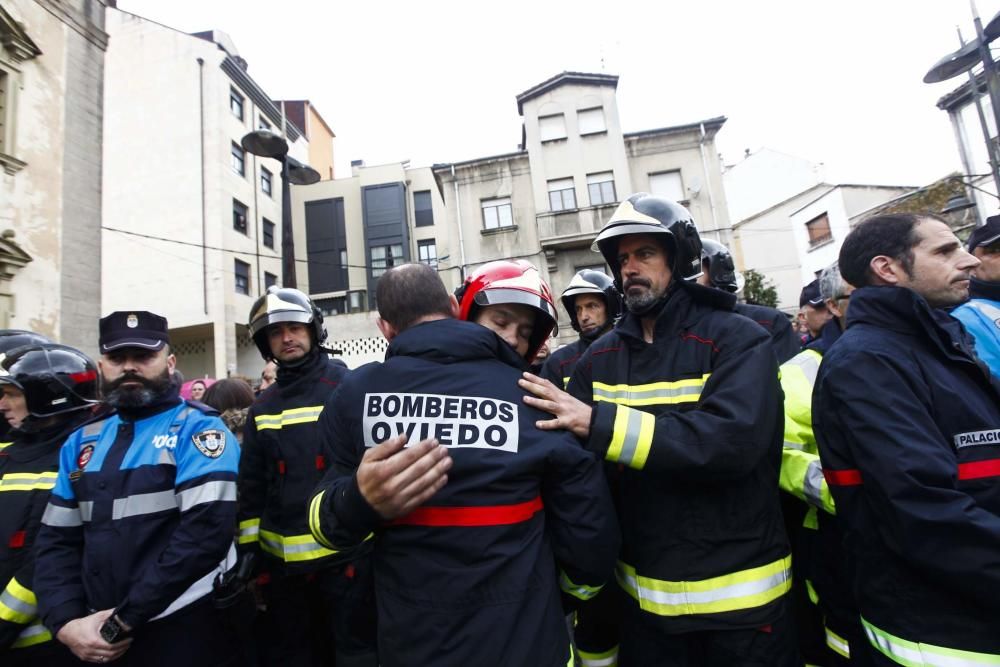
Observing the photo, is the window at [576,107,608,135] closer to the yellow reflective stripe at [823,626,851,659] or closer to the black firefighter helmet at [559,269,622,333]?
the black firefighter helmet at [559,269,622,333]

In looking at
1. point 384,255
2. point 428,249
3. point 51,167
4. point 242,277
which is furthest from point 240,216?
point 51,167

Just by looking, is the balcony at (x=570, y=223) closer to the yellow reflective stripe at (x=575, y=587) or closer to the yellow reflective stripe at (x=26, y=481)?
the yellow reflective stripe at (x=26, y=481)

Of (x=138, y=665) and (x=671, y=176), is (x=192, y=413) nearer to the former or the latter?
(x=138, y=665)

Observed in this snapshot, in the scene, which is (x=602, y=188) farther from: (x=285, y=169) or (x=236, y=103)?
(x=236, y=103)

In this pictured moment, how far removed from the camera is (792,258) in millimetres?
28750

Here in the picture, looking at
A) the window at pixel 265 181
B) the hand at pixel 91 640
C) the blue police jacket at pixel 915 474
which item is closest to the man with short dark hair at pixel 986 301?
the blue police jacket at pixel 915 474

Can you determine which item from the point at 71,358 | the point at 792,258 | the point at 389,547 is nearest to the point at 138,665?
the point at 389,547

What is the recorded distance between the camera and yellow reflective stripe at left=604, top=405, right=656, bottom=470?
1.81 metres

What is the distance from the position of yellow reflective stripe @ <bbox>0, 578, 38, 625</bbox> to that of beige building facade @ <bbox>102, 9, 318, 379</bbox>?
18.4 metres

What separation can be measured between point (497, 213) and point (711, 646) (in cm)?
1942

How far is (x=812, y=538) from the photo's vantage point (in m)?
2.57

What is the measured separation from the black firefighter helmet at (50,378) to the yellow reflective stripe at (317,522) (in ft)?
7.10

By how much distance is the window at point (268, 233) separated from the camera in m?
24.2

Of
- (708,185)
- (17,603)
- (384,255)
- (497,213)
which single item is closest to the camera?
(17,603)
